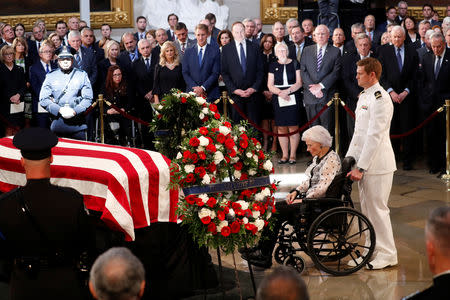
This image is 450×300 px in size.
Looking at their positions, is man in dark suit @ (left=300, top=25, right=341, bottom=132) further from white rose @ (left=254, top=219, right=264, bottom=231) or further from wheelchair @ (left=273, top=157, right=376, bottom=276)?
white rose @ (left=254, top=219, right=264, bottom=231)

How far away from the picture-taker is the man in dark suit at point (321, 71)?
9547 millimetres

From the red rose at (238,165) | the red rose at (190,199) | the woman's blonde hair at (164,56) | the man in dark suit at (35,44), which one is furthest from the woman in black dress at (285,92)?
the red rose at (190,199)

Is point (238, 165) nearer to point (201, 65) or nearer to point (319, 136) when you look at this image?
point (319, 136)

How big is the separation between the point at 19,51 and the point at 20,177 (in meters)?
5.69

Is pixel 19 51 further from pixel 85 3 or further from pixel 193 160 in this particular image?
pixel 193 160

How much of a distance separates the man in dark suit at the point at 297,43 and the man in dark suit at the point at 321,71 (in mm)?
445

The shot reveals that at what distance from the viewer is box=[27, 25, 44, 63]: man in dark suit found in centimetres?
1125

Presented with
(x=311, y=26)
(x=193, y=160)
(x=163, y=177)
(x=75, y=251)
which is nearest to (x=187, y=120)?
(x=163, y=177)

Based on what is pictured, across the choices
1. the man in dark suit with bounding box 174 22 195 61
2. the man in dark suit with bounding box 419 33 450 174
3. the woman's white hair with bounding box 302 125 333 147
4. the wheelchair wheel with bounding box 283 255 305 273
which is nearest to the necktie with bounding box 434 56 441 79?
the man in dark suit with bounding box 419 33 450 174

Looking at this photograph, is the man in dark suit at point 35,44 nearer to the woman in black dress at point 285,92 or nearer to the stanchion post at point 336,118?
the woman in black dress at point 285,92

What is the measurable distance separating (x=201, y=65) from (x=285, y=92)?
1.23 metres

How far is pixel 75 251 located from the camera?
3.40 m

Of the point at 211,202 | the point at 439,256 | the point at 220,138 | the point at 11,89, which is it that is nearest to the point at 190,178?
A: the point at 211,202

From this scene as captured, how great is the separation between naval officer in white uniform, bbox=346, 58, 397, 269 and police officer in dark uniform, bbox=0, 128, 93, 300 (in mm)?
2636
